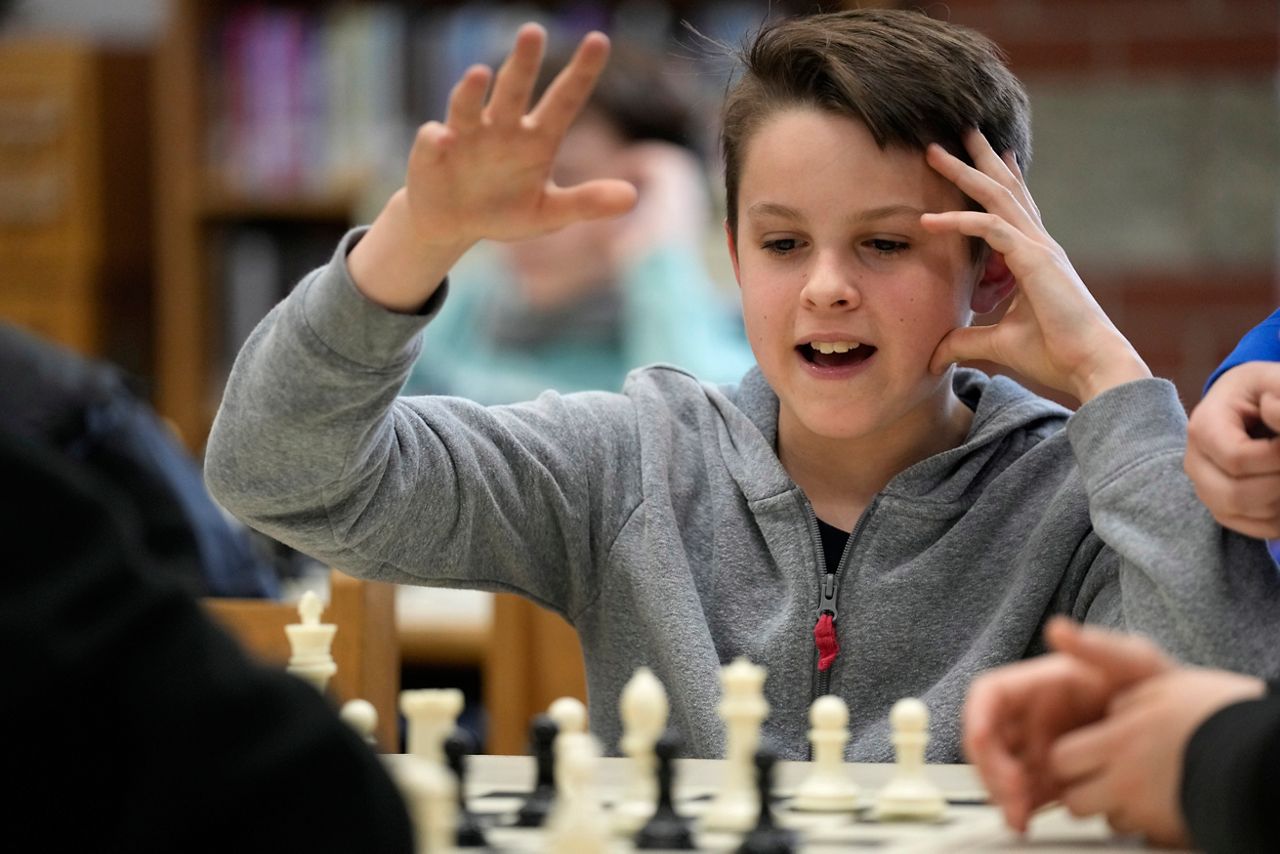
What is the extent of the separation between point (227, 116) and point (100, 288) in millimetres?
583

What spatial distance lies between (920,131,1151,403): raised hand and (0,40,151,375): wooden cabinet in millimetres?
3390

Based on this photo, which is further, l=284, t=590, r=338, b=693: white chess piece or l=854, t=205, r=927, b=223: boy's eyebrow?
l=854, t=205, r=927, b=223: boy's eyebrow

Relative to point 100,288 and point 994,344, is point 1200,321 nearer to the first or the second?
point 994,344

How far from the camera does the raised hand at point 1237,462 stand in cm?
117

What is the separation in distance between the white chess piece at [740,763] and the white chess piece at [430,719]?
17 centimetres

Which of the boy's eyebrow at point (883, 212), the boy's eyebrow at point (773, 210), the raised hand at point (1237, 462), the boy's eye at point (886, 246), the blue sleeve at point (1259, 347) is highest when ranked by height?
the boy's eyebrow at point (773, 210)

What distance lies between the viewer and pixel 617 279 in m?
3.65

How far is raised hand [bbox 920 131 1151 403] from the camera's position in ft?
4.44

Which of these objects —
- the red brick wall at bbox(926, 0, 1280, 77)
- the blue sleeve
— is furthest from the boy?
the red brick wall at bbox(926, 0, 1280, 77)

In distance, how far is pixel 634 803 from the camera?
1.00 meters

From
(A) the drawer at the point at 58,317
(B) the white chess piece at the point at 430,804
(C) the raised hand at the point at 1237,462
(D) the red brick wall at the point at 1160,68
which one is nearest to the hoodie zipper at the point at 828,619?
(C) the raised hand at the point at 1237,462

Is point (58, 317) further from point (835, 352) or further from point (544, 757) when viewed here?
point (544, 757)

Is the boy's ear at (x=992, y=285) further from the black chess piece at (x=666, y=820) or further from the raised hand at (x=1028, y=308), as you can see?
the black chess piece at (x=666, y=820)

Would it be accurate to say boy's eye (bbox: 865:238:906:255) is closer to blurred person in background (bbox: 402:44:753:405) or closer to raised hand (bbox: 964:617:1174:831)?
raised hand (bbox: 964:617:1174:831)
